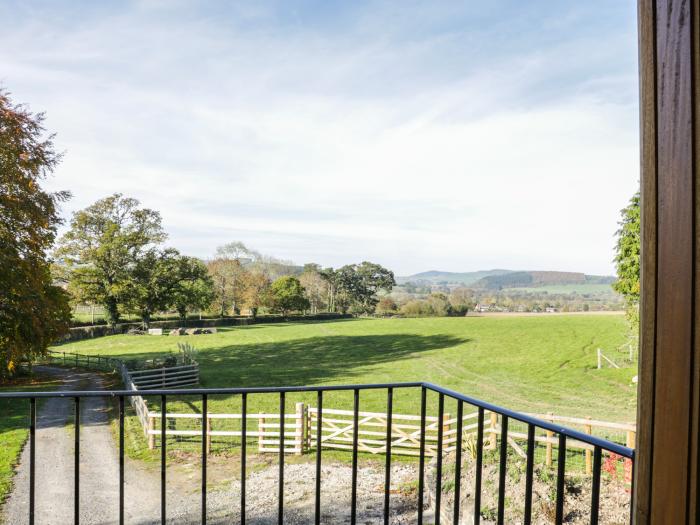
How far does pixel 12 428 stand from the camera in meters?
10.8

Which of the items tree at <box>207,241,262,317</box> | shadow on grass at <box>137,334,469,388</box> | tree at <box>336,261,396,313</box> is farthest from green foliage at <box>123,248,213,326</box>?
tree at <box>336,261,396,313</box>

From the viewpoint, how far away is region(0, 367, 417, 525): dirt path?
22.0 feet

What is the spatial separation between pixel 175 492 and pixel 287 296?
3919 cm

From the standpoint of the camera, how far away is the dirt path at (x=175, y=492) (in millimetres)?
6703

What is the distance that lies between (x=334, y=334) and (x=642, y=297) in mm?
34526

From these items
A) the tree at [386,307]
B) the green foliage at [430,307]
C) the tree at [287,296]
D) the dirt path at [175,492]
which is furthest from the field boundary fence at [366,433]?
the tree at [386,307]

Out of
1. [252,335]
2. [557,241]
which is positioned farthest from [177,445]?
[252,335]

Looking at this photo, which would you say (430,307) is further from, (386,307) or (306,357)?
(306,357)

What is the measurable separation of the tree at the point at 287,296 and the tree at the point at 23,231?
1339 inches

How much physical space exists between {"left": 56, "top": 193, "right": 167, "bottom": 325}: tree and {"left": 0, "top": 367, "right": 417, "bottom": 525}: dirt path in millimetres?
19784

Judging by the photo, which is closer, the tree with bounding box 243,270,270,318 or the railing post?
the railing post

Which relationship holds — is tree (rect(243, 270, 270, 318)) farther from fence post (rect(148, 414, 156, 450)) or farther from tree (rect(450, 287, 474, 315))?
fence post (rect(148, 414, 156, 450))

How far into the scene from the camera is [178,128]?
16828 mm

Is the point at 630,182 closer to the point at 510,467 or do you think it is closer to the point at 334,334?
the point at 510,467
